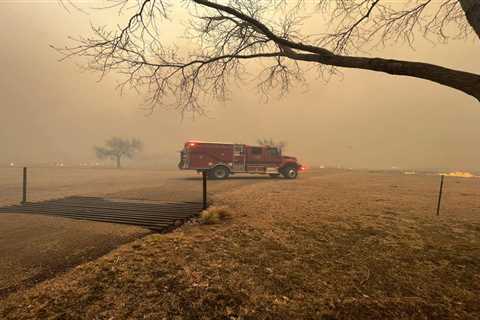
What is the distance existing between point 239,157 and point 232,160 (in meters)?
0.64

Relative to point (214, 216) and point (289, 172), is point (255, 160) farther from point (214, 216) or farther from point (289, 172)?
point (214, 216)

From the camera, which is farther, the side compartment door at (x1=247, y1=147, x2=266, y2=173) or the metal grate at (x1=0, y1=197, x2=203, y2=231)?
the side compartment door at (x1=247, y1=147, x2=266, y2=173)

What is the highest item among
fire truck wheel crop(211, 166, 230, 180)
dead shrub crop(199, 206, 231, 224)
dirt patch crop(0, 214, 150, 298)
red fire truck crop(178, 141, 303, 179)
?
red fire truck crop(178, 141, 303, 179)

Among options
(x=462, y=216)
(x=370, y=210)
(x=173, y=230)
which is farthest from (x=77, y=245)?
(x=462, y=216)

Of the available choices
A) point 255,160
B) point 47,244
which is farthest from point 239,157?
point 47,244

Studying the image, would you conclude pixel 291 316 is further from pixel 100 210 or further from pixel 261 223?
pixel 100 210

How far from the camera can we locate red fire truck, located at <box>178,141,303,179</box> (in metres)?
18.5

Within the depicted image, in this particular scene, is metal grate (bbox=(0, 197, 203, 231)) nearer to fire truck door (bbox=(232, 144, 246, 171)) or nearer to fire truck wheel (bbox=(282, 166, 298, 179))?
fire truck door (bbox=(232, 144, 246, 171))

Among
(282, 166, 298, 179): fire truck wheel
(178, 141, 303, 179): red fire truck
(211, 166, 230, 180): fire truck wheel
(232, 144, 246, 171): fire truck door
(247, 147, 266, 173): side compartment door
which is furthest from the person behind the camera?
(282, 166, 298, 179): fire truck wheel

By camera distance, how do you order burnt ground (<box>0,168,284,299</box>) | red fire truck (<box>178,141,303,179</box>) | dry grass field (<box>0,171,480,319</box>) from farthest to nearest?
red fire truck (<box>178,141,303,179</box>) < burnt ground (<box>0,168,284,299</box>) < dry grass field (<box>0,171,480,319</box>)

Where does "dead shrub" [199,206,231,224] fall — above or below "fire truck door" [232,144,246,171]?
below

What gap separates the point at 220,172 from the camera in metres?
19.4

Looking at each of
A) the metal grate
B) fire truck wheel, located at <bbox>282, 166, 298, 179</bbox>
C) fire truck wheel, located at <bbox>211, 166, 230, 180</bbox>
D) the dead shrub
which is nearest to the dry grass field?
the dead shrub

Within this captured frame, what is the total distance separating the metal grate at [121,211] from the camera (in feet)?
20.9
